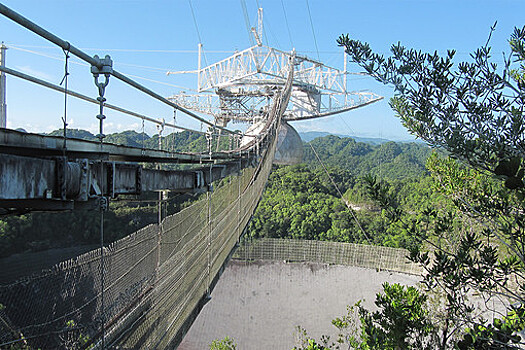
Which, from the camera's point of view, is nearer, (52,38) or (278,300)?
(52,38)

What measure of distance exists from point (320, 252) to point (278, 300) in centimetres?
279

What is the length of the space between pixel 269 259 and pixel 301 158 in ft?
11.5

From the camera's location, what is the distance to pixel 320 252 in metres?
13.1

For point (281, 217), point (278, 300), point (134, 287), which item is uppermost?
point (134, 287)

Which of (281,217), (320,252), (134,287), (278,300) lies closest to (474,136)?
(134,287)

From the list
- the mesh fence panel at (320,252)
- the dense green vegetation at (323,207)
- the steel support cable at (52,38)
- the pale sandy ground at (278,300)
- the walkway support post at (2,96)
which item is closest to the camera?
the steel support cable at (52,38)

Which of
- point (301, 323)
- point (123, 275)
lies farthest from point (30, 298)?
point (301, 323)

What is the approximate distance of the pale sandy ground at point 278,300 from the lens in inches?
360

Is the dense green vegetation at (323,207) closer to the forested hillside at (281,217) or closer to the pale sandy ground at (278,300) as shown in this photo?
the forested hillside at (281,217)

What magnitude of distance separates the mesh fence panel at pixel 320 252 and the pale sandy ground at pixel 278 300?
257mm

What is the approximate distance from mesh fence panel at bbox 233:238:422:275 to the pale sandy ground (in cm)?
26

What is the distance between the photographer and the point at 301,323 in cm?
955

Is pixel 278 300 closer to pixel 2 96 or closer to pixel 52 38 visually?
pixel 2 96

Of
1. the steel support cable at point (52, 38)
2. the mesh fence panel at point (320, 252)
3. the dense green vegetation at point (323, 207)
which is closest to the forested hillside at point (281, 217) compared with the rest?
the dense green vegetation at point (323, 207)
